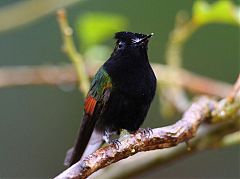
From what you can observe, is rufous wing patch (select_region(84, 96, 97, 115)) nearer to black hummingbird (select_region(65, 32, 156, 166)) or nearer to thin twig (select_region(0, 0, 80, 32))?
black hummingbird (select_region(65, 32, 156, 166))

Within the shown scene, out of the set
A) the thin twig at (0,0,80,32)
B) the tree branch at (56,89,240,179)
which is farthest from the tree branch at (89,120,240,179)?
the thin twig at (0,0,80,32)

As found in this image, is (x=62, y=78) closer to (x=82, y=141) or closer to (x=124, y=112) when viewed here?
(x=124, y=112)

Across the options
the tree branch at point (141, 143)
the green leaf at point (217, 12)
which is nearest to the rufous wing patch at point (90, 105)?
the tree branch at point (141, 143)

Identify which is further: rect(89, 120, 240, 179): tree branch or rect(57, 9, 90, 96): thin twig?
rect(89, 120, 240, 179): tree branch

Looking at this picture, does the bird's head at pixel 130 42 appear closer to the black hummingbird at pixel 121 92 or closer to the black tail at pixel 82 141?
the black hummingbird at pixel 121 92

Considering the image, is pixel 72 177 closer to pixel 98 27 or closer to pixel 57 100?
pixel 98 27
